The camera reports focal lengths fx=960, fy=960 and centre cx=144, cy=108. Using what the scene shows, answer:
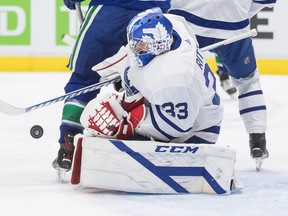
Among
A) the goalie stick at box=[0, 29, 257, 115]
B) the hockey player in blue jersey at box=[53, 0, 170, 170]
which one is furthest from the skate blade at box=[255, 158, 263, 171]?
the hockey player in blue jersey at box=[53, 0, 170, 170]

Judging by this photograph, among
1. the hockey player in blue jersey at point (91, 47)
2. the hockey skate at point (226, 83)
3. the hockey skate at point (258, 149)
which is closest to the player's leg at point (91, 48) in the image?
the hockey player in blue jersey at point (91, 47)

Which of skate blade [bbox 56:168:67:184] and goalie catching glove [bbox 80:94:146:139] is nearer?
goalie catching glove [bbox 80:94:146:139]

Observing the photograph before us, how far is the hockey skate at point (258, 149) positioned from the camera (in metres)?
3.69

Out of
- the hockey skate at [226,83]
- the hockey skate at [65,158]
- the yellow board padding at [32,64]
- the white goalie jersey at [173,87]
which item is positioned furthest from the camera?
the yellow board padding at [32,64]

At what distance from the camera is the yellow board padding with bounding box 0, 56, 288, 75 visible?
7.08 m

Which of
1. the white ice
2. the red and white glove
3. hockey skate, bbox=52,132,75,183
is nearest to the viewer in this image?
the white ice

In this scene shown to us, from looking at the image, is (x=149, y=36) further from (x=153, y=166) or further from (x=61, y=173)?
(x=61, y=173)

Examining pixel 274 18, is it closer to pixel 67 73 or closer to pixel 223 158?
pixel 67 73

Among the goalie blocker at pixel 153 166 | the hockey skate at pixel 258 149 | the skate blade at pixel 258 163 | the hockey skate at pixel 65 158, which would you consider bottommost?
the skate blade at pixel 258 163

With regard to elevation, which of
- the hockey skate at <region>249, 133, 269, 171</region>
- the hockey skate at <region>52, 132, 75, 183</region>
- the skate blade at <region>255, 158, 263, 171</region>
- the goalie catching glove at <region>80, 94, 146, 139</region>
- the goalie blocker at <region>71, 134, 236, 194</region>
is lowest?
the skate blade at <region>255, 158, 263, 171</region>

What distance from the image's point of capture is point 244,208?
9.43ft

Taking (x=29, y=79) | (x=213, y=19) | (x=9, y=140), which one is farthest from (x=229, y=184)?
(x=29, y=79)

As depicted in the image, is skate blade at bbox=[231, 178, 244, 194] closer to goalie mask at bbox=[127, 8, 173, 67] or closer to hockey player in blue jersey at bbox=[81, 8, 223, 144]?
hockey player in blue jersey at bbox=[81, 8, 223, 144]

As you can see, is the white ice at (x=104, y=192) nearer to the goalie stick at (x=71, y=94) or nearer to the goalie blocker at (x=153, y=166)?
the goalie blocker at (x=153, y=166)
